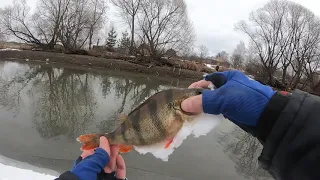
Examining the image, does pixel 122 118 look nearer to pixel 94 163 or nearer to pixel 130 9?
pixel 94 163

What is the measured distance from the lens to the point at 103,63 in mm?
28688

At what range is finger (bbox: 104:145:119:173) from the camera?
2.06 metres

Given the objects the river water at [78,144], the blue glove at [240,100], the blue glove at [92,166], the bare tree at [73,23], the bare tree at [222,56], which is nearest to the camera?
the blue glove at [240,100]

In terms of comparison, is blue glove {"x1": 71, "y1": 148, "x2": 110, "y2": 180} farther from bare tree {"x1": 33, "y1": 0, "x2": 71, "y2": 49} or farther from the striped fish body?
bare tree {"x1": 33, "y1": 0, "x2": 71, "y2": 49}

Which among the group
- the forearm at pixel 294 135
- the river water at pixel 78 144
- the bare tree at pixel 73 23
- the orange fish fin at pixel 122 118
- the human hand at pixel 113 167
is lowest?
the river water at pixel 78 144

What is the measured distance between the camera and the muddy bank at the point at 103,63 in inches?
1117

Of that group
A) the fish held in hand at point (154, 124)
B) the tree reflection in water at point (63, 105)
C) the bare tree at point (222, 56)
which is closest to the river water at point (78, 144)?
the tree reflection in water at point (63, 105)

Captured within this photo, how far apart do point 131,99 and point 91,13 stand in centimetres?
2931

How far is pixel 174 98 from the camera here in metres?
1.66

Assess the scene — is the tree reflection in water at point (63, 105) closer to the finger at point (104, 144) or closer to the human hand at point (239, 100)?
the finger at point (104, 144)

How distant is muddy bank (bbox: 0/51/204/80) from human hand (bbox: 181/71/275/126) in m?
26.8

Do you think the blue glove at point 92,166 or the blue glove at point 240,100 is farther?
the blue glove at point 92,166

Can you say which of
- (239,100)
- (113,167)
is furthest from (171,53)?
(239,100)

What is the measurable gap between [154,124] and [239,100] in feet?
2.26
